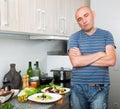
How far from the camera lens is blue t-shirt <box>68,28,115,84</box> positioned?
6.31 feet

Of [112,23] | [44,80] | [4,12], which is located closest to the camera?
[4,12]

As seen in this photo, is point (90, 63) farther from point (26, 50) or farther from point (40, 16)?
point (26, 50)

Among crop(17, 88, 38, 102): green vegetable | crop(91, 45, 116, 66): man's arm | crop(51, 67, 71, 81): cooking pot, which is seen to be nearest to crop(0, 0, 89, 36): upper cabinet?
crop(51, 67, 71, 81): cooking pot

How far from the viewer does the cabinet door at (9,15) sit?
5.24 ft

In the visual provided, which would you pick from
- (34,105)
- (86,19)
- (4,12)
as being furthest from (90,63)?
(4,12)

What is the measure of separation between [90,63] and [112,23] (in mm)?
1140

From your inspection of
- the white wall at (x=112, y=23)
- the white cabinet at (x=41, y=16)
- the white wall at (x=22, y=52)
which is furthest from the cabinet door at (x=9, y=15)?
the white wall at (x=112, y=23)

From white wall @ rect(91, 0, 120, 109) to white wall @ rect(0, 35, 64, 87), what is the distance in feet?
2.49

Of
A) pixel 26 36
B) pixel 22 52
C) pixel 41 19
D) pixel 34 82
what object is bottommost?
pixel 34 82

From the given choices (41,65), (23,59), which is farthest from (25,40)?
(41,65)

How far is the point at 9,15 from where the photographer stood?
168 cm

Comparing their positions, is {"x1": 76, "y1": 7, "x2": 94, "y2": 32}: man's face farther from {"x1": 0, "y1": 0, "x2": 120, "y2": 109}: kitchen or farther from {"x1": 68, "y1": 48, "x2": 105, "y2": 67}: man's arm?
{"x1": 0, "y1": 0, "x2": 120, "y2": 109}: kitchen

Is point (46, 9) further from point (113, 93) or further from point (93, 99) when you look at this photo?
point (113, 93)

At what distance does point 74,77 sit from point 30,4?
2.44ft
